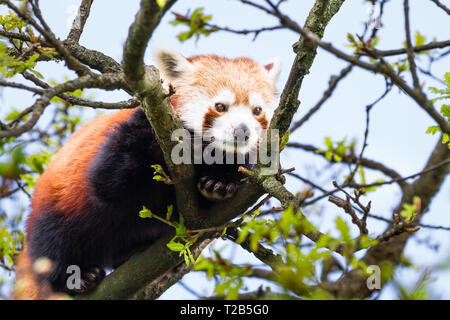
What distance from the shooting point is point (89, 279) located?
3764mm

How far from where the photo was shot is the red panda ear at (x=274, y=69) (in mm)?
4160

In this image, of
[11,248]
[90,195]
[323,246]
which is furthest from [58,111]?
[323,246]

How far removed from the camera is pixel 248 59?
13.7ft

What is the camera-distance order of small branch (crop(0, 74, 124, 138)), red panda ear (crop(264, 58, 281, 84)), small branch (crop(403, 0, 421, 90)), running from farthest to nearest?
red panda ear (crop(264, 58, 281, 84)), small branch (crop(403, 0, 421, 90)), small branch (crop(0, 74, 124, 138))

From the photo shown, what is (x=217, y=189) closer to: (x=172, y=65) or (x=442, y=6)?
(x=172, y=65)

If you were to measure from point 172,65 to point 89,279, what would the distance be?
5.95ft

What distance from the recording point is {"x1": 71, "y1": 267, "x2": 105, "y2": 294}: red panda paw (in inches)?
147

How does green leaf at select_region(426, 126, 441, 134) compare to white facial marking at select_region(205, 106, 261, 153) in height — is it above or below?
below

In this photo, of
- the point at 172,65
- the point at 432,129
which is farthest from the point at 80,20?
the point at 432,129

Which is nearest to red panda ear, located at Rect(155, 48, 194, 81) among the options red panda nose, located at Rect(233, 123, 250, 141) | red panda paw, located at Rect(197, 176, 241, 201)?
red panda nose, located at Rect(233, 123, 250, 141)

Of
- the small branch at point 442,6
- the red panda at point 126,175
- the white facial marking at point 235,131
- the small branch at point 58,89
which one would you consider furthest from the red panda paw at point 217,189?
the small branch at point 442,6

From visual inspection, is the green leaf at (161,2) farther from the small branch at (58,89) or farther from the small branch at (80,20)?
the small branch at (80,20)

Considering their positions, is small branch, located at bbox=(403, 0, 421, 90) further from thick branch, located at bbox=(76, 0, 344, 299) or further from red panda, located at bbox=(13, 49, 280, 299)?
red panda, located at bbox=(13, 49, 280, 299)
